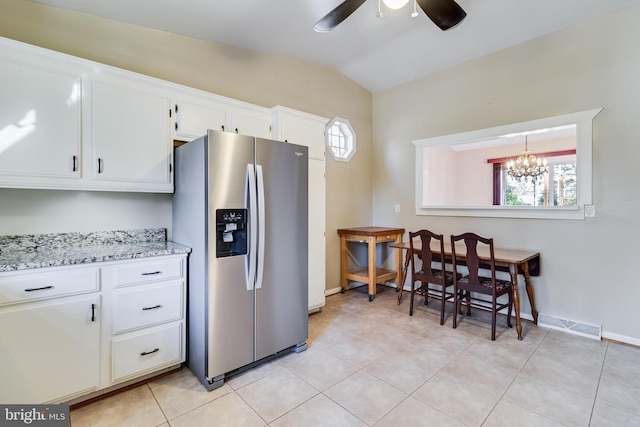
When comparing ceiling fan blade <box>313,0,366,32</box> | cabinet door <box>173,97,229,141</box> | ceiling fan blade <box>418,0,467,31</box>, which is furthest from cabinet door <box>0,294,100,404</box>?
ceiling fan blade <box>418,0,467,31</box>

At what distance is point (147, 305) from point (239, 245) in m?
0.74

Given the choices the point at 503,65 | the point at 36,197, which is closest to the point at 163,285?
the point at 36,197

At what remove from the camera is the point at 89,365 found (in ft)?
6.01

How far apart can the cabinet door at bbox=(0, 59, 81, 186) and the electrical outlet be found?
433cm

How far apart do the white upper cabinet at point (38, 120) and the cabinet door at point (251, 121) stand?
1.16 m

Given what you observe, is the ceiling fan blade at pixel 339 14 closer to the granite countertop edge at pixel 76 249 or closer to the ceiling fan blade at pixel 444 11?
the ceiling fan blade at pixel 444 11


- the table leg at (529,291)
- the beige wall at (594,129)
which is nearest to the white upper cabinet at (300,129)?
the beige wall at (594,129)

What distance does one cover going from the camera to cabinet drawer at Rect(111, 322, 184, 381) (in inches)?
76.2

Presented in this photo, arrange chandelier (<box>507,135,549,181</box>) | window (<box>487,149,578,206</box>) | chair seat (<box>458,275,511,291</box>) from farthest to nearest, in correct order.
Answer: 1. window (<box>487,149,578,206</box>)
2. chandelier (<box>507,135,549,181</box>)
3. chair seat (<box>458,275,511,291</box>)

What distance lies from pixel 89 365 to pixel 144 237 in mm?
1018

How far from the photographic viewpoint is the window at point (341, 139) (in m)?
4.16

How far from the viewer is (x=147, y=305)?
6.71ft

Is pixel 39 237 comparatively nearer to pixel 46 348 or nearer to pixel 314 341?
pixel 46 348

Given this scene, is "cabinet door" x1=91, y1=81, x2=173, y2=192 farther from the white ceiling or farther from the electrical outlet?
the electrical outlet
